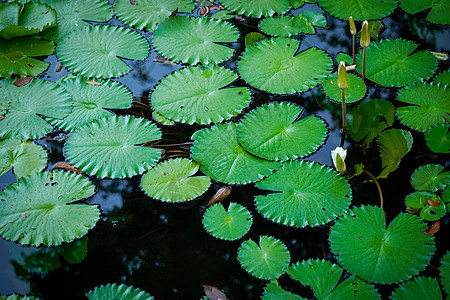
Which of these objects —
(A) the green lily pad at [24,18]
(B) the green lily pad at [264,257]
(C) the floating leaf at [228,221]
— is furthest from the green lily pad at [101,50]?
(B) the green lily pad at [264,257]

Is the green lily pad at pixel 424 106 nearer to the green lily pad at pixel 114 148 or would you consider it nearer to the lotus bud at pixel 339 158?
the lotus bud at pixel 339 158

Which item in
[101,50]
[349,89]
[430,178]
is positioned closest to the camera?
[430,178]

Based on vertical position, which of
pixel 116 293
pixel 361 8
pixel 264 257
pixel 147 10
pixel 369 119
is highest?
pixel 361 8

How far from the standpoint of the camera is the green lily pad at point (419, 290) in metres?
1.69

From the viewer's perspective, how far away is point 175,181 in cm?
214

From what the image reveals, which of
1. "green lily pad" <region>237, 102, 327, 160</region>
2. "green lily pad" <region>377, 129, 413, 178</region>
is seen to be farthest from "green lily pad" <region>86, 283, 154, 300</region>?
"green lily pad" <region>377, 129, 413, 178</region>

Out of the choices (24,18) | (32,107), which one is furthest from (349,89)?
(24,18)

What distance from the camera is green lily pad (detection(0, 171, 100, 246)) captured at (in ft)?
6.48

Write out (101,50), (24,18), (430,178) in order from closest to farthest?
(430,178), (101,50), (24,18)

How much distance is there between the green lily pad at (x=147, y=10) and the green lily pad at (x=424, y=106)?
1.69m

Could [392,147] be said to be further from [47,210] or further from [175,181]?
[47,210]

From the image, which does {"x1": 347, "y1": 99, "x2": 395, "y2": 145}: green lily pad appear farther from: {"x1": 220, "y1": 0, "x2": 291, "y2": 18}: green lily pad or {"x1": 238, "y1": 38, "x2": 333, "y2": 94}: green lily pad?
{"x1": 220, "y1": 0, "x2": 291, "y2": 18}: green lily pad

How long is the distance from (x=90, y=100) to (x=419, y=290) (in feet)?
6.72

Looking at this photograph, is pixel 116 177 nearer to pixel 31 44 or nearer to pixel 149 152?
pixel 149 152
